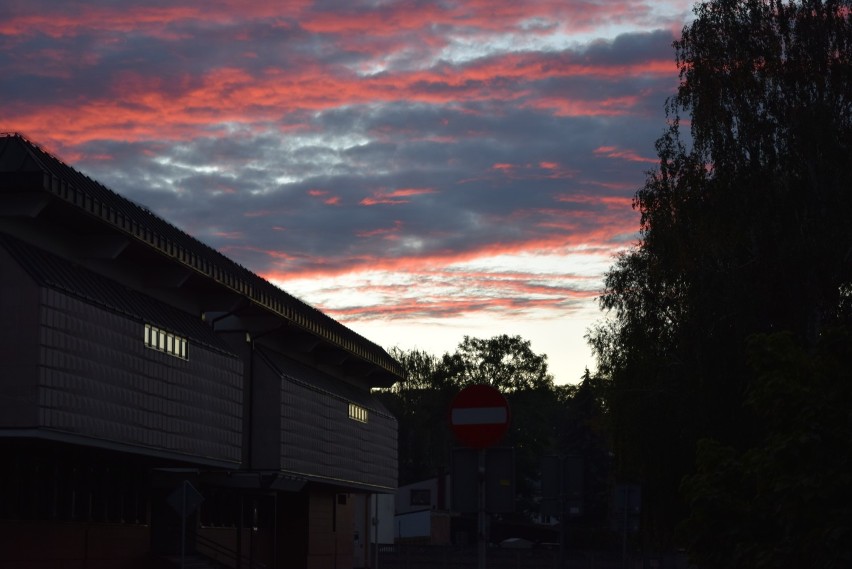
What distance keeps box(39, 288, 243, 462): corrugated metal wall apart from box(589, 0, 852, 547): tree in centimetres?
1176

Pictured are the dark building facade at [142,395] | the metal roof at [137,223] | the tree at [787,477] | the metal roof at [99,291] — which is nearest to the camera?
the tree at [787,477]

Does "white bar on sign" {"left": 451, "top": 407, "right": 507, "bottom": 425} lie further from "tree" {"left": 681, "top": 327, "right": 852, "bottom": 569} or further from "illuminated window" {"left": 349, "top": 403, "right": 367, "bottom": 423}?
"illuminated window" {"left": 349, "top": 403, "right": 367, "bottom": 423}

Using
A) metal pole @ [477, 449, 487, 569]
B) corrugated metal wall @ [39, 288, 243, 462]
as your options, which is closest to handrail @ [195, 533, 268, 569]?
corrugated metal wall @ [39, 288, 243, 462]

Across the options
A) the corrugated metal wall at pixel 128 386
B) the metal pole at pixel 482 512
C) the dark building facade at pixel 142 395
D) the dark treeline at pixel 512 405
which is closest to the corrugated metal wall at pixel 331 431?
the dark building facade at pixel 142 395

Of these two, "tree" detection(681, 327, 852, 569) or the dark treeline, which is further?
the dark treeline

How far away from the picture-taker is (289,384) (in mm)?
42094

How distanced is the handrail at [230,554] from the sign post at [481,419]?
28.2 metres

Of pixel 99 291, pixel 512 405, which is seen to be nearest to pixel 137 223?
pixel 99 291

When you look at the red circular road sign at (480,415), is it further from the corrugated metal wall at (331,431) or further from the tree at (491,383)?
the tree at (491,383)

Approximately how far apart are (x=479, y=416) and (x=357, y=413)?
40304 mm

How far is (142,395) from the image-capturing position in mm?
30484

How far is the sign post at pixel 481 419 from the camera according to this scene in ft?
42.5

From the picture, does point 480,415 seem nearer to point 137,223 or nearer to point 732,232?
point 137,223

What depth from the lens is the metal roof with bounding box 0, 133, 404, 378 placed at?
89.2ft
